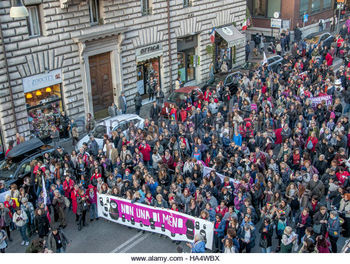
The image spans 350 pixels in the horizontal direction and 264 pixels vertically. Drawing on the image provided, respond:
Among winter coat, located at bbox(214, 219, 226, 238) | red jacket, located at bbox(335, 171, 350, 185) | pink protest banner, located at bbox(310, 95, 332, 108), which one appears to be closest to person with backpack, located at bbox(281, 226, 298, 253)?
winter coat, located at bbox(214, 219, 226, 238)

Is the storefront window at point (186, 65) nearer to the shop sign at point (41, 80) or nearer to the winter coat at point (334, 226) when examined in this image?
the shop sign at point (41, 80)

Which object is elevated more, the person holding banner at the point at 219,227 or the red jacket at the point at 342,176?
the red jacket at the point at 342,176

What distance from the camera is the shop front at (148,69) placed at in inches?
1115

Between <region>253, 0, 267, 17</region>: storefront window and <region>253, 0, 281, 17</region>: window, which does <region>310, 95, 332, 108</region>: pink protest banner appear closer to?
<region>253, 0, 281, 17</region>: window

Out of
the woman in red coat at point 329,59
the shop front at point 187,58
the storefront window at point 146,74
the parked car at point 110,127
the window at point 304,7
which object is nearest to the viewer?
the parked car at point 110,127

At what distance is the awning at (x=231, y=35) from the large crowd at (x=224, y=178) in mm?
9983

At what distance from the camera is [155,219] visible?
15297 millimetres

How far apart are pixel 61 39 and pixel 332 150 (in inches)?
549

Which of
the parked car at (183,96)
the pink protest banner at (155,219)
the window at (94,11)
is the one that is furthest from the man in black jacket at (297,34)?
the pink protest banner at (155,219)

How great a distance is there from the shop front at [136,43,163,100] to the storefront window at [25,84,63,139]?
5.93m
